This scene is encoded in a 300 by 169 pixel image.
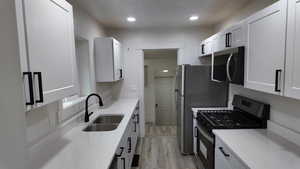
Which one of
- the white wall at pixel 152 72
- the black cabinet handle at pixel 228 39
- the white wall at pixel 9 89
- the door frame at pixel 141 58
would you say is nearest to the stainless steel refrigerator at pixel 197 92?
the black cabinet handle at pixel 228 39

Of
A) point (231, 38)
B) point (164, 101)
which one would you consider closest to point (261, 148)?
point (231, 38)

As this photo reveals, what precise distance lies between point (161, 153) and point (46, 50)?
2806 mm

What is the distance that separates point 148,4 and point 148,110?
3.81 m

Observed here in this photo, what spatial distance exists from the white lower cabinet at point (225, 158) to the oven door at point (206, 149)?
130 millimetres

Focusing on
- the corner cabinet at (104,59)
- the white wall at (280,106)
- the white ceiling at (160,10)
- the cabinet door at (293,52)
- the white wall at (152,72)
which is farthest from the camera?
the white wall at (152,72)

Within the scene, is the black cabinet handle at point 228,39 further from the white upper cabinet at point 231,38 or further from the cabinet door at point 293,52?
the cabinet door at point 293,52

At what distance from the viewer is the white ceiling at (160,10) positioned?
94.3 inches

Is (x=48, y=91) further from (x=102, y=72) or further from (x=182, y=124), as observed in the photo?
(x=182, y=124)

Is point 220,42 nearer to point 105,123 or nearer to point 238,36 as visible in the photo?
point 238,36

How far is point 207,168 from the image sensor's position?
2.12 m

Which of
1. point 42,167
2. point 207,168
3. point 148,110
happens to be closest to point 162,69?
point 148,110

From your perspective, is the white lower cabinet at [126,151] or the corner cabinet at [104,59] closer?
the white lower cabinet at [126,151]

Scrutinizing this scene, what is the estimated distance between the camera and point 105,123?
2584 millimetres

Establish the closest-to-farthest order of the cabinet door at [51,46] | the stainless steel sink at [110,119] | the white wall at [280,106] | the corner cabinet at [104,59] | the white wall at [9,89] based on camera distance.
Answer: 1. the white wall at [9,89]
2. the cabinet door at [51,46]
3. the white wall at [280,106]
4. the stainless steel sink at [110,119]
5. the corner cabinet at [104,59]
